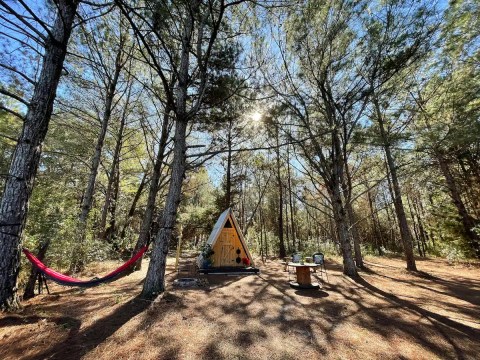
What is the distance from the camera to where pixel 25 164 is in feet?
12.3

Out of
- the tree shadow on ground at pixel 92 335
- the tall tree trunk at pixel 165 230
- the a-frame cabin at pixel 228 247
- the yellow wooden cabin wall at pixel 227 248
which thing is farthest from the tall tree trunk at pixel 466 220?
the tree shadow on ground at pixel 92 335

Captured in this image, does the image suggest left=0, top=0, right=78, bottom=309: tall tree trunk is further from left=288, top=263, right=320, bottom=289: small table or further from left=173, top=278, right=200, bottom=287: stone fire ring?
left=288, top=263, right=320, bottom=289: small table

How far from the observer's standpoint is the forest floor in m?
2.80

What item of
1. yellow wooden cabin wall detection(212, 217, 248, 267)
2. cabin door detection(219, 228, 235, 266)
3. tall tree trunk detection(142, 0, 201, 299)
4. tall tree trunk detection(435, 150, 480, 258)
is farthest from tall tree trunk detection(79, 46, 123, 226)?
tall tree trunk detection(435, 150, 480, 258)

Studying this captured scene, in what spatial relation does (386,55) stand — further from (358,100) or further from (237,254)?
(237,254)

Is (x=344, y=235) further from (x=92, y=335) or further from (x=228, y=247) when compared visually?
(x=92, y=335)

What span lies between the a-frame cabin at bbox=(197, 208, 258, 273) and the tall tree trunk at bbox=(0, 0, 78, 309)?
6.03m

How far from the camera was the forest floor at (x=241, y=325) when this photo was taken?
2.80 metres

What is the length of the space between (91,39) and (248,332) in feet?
27.6

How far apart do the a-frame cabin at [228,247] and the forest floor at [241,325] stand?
3.44 metres

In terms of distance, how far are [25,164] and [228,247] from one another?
7.14 meters

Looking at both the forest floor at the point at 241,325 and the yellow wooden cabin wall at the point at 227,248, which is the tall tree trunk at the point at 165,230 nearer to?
the forest floor at the point at 241,325

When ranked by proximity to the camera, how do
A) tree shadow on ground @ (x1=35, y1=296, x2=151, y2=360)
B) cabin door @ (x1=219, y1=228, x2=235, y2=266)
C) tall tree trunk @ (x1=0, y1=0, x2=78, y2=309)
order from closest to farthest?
1. tree shadow on ground @ (x1=35, y1=296, x2=151, y2=360)
2. tall tree trunk @ (x1=0, y1=0, x2=78, y2=309)
3. cabin door @ (x1=219, y1=228, x2=235, y2=266)

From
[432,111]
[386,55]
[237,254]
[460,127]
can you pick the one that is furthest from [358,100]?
[237,254]
